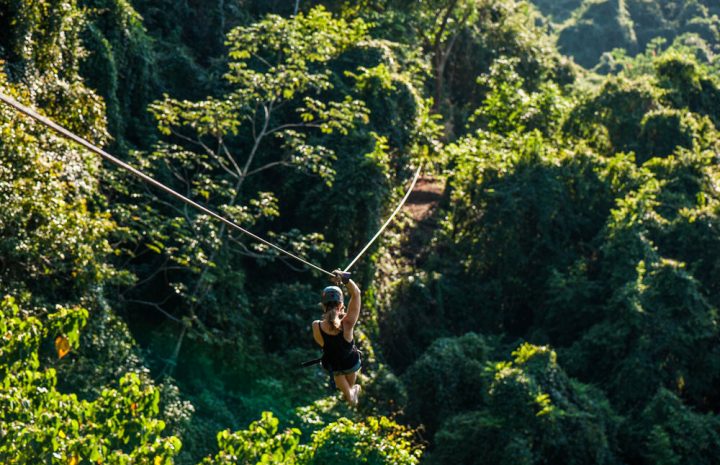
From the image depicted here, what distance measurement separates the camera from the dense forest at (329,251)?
33.8 feet

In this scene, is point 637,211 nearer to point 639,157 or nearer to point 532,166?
point 532,166

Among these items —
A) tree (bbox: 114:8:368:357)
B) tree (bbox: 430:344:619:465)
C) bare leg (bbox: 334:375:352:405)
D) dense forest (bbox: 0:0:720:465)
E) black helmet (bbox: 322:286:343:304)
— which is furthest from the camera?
tree (bbox: 430:344:619:465)

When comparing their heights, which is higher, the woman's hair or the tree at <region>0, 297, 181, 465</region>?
the woman's hair

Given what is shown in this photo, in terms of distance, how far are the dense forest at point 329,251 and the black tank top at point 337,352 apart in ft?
7.09

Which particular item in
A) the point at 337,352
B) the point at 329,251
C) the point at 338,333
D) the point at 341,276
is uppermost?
the point at 341,276

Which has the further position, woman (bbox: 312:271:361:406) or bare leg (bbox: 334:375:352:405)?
bare leg (bbox: 334:375:352:405)

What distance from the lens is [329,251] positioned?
46.8ft

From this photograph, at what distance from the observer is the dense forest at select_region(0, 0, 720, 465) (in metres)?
10.3

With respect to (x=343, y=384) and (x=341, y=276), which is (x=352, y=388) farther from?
(x=341, y=276)

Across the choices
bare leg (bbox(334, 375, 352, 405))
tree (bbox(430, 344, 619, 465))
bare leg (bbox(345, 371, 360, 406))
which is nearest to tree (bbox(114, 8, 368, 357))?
tree (bbox(430, 344, 619, 465))

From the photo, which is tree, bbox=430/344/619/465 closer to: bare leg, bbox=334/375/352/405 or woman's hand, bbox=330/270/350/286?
bare leg, bbox=334/375/352/405

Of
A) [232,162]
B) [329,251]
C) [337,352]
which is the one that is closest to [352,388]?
[337,352]

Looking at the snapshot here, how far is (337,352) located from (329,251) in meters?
7.62

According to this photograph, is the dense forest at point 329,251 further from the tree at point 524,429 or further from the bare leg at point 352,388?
the bare leg at point 352,388
